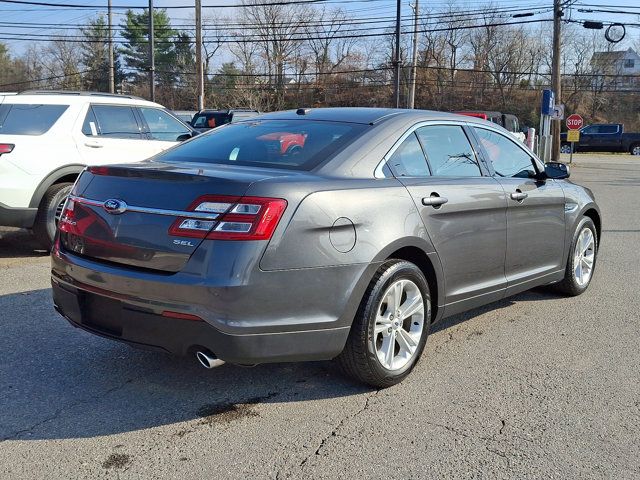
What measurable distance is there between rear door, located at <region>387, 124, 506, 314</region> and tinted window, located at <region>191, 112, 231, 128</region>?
18.9m

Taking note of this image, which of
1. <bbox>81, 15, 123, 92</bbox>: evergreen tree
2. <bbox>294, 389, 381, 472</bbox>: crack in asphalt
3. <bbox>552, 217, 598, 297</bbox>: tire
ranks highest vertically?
<bbox>81, 15, 123, 92</bbox>: evergreen tree

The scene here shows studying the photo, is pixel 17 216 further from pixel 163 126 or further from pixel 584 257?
pixel 584 257

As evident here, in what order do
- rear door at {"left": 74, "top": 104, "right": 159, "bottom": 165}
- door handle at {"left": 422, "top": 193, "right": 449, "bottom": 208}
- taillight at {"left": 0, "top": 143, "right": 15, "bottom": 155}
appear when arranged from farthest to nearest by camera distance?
rear door at {"left": 74, "top": 104, "right": 159, "bottom": 165}, taillight at {"left": 0, "top": 143, "right": 15, "bottom": 155}, door handle at {"left": 422, "top": 193, "right": 449, "bottom": 208}

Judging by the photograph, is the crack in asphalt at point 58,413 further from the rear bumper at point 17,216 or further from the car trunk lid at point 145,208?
the rear bumper at point 17,216

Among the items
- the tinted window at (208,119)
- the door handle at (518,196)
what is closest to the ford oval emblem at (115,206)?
the door handle at (518,196)

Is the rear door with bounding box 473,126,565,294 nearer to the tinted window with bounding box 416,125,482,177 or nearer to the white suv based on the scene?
the tinted window with bounding box 416,125,482,177

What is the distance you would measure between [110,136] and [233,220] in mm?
5745

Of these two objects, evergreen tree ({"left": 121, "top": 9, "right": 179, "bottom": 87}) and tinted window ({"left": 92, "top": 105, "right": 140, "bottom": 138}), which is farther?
evergreen tree ({"left": 121, "top": 9, "right": 179, "bottom": 87})

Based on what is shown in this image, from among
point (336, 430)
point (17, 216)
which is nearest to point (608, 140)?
point (17, 216)

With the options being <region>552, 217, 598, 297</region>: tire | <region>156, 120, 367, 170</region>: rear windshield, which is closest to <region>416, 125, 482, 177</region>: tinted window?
<region>156, 120, 367, 170</region>: rear windshield

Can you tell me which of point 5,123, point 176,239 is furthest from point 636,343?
point 5,123

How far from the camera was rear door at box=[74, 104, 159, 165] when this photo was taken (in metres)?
7.90

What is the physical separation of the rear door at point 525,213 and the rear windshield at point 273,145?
1377mm

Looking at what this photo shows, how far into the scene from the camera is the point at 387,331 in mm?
3818
